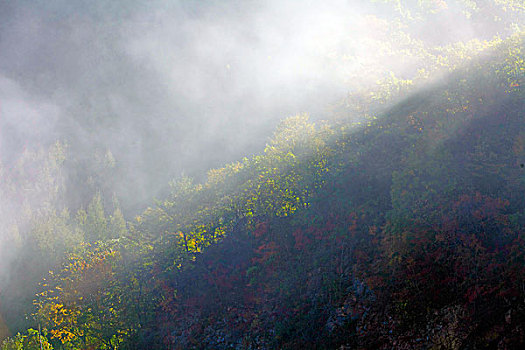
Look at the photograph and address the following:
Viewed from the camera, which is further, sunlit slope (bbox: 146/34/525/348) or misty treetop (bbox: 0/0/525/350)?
misty treetop (bbox: 0/0/525/350)

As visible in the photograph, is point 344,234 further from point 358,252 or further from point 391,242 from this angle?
point 391,242

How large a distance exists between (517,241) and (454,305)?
2467 mm

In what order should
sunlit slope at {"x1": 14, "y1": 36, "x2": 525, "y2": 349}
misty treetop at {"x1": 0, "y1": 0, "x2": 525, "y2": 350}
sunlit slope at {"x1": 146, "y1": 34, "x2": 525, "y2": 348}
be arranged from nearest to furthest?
sunlit slope at {"x1": 146, "y1": 34, "x2": 525, "y2": 348}
sunlit slope at {"x1": 14, "y1": 36, "x2": 525, "y2": 349}
misty treetop at {"x1": 0, "y1": 0, "x2": 525, "y2": 350}

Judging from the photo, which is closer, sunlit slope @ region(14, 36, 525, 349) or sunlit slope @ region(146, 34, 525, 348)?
sunlit slope @ region(146, 34, 525, 348)

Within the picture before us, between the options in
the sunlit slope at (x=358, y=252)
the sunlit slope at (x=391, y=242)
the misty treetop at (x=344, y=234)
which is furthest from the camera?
the misty treetop at (x=344, y=234)

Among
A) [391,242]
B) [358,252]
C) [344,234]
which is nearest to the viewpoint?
[391,242]

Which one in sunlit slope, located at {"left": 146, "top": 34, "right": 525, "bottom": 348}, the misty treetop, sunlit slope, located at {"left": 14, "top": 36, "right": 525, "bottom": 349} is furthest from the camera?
the misty treetop

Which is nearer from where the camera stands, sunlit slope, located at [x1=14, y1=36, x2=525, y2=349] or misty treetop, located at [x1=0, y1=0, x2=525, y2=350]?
sunlit slope, located at [x1=14, y1=36, x2=525, y2=349]

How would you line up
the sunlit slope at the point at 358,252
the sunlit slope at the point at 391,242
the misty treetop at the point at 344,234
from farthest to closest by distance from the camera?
the misty treetop at the point at 344,234
the sunlit slope at the point at 358,252
the sunlit slope at the point at 391,242

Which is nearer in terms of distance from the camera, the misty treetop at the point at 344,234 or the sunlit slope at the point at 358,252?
the sunlit slope at the point at 358,252

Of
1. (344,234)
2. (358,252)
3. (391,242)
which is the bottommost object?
(391,242)

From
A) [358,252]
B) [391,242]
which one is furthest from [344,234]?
[391,242]

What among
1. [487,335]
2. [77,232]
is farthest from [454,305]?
[77,232]

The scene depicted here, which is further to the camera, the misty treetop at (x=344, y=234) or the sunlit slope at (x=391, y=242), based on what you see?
the misty treetop at (x=344, y=234)
